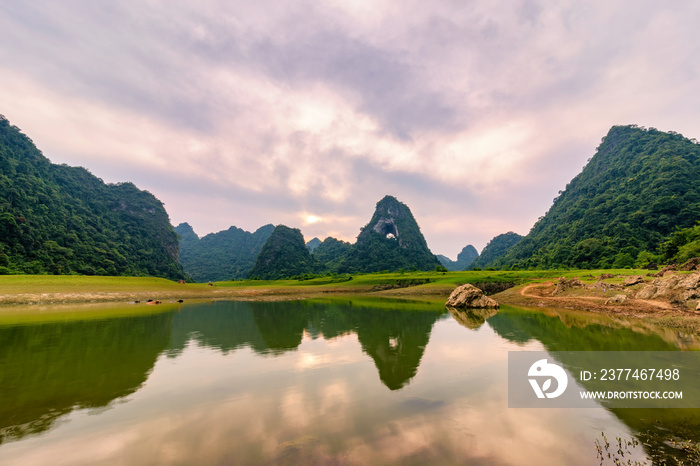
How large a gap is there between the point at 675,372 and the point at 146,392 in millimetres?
18434

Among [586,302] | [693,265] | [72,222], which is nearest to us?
[586,302]

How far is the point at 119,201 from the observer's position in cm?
13300

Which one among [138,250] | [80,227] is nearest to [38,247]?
[80,227]

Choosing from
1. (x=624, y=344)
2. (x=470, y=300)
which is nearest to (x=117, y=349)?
(x=624, y=344)

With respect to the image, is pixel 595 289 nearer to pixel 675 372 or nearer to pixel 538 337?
pixel 538 337

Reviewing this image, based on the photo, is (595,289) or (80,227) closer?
(595,289)

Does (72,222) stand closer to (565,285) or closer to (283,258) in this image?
(283,258)

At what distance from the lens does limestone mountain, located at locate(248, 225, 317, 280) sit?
15038cm

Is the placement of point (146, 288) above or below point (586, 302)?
below

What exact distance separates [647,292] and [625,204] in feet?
291

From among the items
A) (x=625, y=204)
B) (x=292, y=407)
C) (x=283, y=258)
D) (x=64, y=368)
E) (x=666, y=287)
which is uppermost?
(x=625, y=204)

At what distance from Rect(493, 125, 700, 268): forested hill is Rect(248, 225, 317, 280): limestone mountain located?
104m

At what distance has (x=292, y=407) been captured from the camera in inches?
297

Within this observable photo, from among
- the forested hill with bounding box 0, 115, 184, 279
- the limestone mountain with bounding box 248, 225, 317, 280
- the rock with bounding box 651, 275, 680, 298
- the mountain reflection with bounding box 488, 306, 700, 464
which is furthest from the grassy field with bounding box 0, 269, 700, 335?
the limestone mountain with bounding box 248, 225, 317, 280
